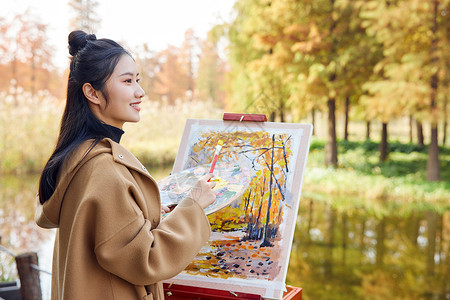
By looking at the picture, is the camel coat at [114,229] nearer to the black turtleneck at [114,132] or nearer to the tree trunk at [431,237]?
the black turtleneck at [114,132]

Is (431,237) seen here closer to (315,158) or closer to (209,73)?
(315,158)

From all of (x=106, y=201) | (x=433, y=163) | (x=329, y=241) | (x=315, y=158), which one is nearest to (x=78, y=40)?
(x=106, y=201)

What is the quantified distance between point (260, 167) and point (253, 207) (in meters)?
0.17

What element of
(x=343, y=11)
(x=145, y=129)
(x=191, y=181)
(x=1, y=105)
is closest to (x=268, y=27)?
(x=343, y=11)

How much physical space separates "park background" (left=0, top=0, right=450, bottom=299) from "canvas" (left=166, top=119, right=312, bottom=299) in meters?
3.07

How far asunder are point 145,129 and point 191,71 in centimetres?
1516

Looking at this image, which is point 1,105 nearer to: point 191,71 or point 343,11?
point 343,11

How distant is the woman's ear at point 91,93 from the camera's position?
127cm

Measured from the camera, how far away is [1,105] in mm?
10273

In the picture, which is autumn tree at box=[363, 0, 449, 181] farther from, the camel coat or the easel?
the camel coat

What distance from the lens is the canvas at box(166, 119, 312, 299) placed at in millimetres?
1671

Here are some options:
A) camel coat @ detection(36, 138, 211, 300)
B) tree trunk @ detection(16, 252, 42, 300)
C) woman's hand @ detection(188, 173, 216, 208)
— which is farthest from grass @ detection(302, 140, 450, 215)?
camel coat @ detection(36, 138, 211, 300)

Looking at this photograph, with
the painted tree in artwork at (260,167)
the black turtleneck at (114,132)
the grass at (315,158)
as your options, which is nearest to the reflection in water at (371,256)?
the grass at (315,158)

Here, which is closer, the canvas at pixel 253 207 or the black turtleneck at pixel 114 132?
the black turtleneck at pixel 114 132
